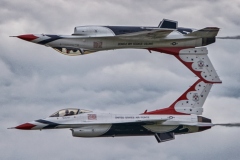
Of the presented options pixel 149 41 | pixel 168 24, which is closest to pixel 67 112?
pixel 149 41

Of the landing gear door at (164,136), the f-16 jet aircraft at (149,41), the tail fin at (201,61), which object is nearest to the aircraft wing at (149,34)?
the f-16 jet aircraft at (149,41)

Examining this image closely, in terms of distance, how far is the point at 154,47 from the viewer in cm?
9050

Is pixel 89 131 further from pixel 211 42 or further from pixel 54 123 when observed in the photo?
pixel 211 42

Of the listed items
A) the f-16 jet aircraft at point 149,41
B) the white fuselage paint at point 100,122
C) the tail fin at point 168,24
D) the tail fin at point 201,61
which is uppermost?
A: the tail fin at point 168,24

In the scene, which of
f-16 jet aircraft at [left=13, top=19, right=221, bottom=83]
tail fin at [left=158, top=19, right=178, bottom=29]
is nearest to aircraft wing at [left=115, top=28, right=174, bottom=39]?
f-16 jet aircraft at [left=13, top=19, right=221, bottom=83]

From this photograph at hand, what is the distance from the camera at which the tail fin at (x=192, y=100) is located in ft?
297

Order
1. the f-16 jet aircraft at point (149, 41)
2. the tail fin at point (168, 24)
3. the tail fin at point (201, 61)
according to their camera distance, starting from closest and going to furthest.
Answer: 1. the f-16 jet aircraft at point (149, 41)
2. the tail fin at point (168, 24)
3. the tail fin at point (201, 61)

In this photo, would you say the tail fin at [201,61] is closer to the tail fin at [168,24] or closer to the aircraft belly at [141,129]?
the tail fin at [168,24]

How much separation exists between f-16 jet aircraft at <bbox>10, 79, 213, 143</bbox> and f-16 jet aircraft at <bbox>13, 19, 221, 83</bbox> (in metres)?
2.81

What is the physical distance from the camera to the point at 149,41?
3548 inches

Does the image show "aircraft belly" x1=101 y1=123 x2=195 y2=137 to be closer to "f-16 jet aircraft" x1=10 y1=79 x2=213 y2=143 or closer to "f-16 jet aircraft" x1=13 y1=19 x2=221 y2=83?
"f-16 jet aircraft" x1=10 y1=79 x2=213 y2=143

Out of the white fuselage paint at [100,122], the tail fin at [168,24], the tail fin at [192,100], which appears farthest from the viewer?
the tail fin at [192,100]

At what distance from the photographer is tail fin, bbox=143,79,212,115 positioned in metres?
90.6

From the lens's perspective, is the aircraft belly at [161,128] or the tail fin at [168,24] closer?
the aircraft belly at [161,128]
